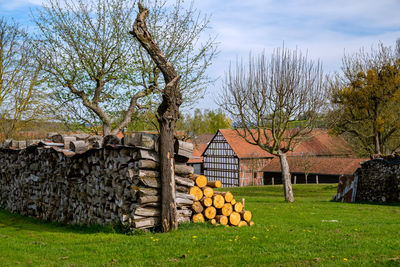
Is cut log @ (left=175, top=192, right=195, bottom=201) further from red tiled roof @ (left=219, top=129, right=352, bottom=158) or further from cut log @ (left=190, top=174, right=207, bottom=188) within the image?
red tiled roof @ (left=219, top=129, right=352, bottom=158)

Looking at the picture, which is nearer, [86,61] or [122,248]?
[122,248]

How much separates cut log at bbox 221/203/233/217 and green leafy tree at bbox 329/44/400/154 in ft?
74.4

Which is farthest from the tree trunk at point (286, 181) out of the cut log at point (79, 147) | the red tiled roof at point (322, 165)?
the red tiled roof at point (322, 165)

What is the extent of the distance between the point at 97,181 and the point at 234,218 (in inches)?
143

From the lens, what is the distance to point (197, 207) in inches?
373

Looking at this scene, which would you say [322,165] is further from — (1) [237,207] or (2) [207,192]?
(2) [207,192]

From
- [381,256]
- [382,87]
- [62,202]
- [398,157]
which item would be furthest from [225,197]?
[382,87]

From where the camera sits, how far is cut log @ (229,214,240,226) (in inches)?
380

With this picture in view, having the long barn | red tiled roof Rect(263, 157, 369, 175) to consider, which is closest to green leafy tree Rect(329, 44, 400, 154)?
red tiled roof Rect(263, 157, 369, 175)

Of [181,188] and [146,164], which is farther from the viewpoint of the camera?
[181,188]

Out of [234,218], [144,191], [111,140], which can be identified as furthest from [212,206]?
[111,140]

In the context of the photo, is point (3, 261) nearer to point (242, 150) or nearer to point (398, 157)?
point (398, 157)

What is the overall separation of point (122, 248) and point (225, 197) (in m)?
3.52

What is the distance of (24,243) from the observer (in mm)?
7953
